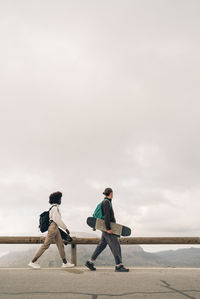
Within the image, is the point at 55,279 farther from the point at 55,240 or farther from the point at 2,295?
the point at 55,240

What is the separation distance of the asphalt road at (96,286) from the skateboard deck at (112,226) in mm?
1184

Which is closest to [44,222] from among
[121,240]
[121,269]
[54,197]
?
[54,197]

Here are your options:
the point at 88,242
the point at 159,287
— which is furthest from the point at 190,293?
the point at 88,242

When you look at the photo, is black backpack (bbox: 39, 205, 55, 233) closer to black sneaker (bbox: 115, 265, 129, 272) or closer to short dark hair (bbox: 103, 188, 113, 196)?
short dark hair (bbox: 103, 188, 113, 196)

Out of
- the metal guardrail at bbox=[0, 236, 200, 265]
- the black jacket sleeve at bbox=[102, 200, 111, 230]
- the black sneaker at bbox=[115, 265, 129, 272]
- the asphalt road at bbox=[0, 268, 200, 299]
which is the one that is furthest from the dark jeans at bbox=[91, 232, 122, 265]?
the asphalt road at bbox=[0, 268, 200, 299]

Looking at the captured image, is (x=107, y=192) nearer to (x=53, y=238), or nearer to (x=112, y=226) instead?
(x=112, y=226)

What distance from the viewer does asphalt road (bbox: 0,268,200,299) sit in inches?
172

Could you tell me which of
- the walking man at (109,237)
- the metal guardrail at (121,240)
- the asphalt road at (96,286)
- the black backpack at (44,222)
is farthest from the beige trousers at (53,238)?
the asphalt road at (96,286)

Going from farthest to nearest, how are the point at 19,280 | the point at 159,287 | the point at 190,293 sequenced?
the point at 19,280, the point at 159,287, the point at 190,293

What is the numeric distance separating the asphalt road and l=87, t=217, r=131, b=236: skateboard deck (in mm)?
1184

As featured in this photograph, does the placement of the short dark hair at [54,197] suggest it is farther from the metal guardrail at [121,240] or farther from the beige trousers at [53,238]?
the metal guardrail at [121,240]

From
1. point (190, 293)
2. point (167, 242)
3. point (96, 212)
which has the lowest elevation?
point (190, 293)

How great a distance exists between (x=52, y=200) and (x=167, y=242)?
328 centimetres

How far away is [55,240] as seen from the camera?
25.2ft
